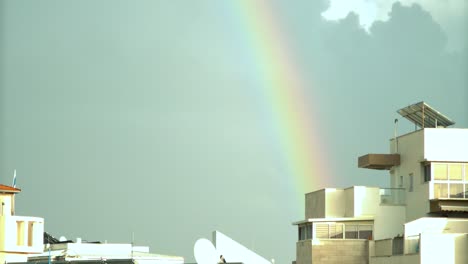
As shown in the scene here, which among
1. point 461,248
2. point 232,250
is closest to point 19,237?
point 232,250

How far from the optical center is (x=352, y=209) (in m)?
76.2

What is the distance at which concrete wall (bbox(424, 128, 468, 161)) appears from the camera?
237 feet

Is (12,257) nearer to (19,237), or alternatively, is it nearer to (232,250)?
(19,237)

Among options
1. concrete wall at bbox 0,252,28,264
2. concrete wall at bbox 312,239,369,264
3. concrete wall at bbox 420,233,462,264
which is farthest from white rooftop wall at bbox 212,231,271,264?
concrete wall at bbox 312,239,369,264

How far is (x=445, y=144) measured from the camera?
72250 mm

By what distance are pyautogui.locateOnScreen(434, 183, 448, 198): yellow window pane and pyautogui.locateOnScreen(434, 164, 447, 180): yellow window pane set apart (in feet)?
1.58

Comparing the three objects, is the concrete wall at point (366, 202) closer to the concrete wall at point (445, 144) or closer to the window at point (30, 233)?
the concrete wall at point (445, 144)

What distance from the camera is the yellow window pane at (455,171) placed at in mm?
72000

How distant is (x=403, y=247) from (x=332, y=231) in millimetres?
10625

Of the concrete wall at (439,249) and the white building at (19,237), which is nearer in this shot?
the white building at (19,237)

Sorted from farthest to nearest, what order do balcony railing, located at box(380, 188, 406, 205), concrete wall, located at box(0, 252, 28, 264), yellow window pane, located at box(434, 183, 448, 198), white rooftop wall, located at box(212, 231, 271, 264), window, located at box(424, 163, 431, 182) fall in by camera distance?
balcony railing, located at box(380, 188, 406, 205) < window, located at box(424, 163, 431, 182) < yellow window pane, located at box(434, 183, 448, 198) < concrete wall, located at box(0, 252, 28, 264) < white rooftop wall, located at box(212, 231, 271, 264)

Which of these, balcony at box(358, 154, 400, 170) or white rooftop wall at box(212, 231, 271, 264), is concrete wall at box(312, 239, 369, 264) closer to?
balcony at box(358, 154, 400, 170)

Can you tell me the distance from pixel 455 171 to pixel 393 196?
6.22 m

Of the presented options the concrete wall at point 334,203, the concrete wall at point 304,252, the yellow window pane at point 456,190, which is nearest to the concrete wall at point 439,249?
the yellow window pane at point 456,190
